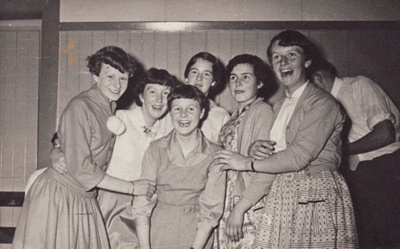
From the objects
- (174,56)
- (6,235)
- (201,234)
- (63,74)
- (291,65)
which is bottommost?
(6,235)

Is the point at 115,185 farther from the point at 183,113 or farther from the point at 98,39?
the point at 98,39

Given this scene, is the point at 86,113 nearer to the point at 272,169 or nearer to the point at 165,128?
the point at 165,128

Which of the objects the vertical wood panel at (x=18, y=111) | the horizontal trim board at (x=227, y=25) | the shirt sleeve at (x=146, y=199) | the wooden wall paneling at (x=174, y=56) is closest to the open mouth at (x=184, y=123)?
the shirt sleeve at (x=146, y=199)

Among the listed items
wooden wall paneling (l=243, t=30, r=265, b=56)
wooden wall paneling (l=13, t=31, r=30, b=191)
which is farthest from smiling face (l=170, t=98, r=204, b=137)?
wooden wall paneling (l=13, t=31, r=30, b=191)

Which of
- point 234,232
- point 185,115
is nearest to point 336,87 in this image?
point 185,115

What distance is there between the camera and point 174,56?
2.37 metres

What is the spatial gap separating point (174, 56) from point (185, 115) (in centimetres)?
93

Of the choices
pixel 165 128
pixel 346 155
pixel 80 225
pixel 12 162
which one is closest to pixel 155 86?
pixel 165 128

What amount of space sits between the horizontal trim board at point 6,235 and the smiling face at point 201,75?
140 cm

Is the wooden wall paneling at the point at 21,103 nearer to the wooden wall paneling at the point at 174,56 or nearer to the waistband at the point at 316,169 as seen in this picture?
the wooden wall paneling at the point at 174,56

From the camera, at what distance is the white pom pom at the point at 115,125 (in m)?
1.59

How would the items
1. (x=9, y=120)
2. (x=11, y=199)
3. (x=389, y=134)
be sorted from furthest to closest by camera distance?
(x=9, y=120) → (x=11, y=199) → (x=389, y=134)

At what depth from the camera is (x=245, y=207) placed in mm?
1391

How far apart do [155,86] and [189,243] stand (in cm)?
67
